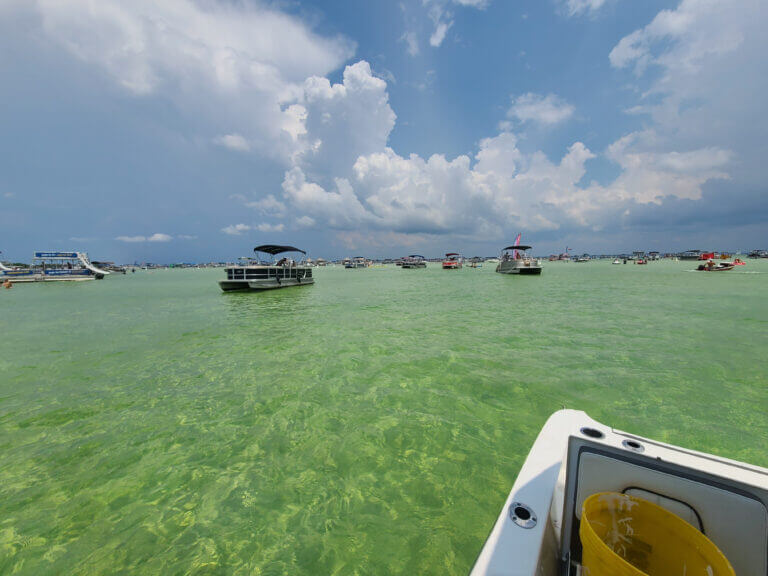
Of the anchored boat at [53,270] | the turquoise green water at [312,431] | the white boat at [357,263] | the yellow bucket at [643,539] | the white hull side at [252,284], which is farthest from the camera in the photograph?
the white boat at [357,263]

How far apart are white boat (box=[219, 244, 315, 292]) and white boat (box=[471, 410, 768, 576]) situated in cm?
3002

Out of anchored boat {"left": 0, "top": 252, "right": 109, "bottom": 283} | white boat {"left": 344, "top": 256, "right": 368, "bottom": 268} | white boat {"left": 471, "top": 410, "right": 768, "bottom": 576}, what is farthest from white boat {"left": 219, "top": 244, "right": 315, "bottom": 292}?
white boat {"left": 344, "top": 256, "right": 368, "bottom": 268}

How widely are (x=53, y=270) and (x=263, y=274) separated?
5791 cm

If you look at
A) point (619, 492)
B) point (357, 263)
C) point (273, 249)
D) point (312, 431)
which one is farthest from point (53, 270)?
point (357, 263)

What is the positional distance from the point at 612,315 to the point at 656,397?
1033cm

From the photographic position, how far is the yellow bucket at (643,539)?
180cm

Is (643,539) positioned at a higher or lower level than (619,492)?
lower

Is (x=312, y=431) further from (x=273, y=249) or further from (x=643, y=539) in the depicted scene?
(x=273, y=249)

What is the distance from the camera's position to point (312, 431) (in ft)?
17.3

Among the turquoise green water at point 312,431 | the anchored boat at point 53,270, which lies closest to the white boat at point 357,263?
the anchored boat at point 53,270

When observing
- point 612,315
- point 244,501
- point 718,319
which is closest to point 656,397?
point 244,501

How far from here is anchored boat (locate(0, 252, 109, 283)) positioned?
2109 inches

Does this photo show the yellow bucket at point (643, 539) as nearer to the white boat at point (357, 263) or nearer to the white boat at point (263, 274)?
the white boat at point (263, 274)

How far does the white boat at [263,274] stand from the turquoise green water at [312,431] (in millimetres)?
16829
